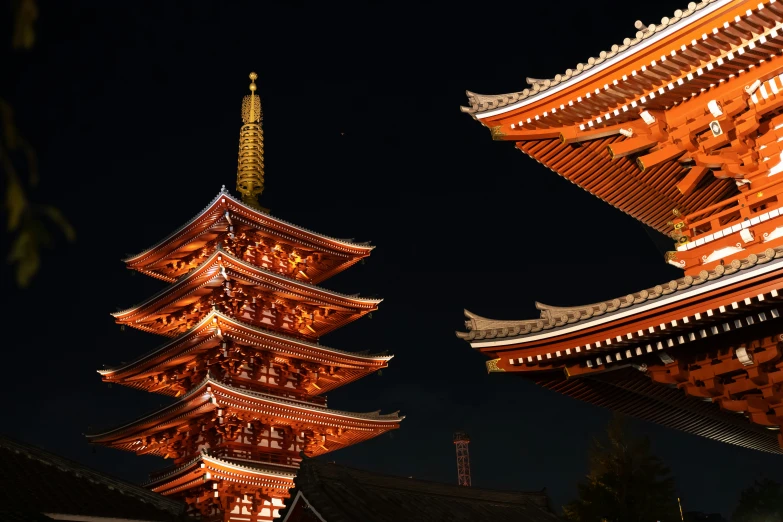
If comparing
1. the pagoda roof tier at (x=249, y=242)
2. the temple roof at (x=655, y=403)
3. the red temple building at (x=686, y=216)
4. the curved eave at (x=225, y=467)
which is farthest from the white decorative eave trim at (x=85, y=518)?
the pagoda roof tier at (x=249, y=242)

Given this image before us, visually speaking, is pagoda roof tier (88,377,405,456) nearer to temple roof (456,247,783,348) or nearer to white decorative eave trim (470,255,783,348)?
temple roof (456,247,783,348)

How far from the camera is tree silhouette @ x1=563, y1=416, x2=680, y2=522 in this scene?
29.0 metres

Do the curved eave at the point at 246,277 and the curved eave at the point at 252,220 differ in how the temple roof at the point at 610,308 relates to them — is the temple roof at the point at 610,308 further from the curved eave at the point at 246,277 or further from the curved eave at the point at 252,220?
the curved eave at the point at 252,220

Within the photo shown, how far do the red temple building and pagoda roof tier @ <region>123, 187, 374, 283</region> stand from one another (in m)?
18.5

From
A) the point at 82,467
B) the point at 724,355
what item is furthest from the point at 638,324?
the point at 82,467

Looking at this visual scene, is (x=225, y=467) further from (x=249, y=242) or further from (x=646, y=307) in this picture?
(x=646, y=307)

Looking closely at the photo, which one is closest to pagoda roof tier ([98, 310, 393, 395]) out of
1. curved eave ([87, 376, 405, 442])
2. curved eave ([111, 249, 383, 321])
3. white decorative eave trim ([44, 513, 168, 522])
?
curved eave ([87, 376, 405, 442])

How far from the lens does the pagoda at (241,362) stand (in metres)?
26.8

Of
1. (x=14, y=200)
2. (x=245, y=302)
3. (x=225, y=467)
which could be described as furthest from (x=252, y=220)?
(x=14, y=200)

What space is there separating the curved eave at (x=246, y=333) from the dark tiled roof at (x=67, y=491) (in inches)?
530

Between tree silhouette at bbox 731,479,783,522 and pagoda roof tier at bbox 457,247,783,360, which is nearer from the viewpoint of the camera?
pagoda roof tier at bbox 457,247,783,360

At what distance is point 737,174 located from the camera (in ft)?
39.2

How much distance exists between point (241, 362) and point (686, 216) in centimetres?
2081

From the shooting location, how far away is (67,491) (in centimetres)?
1300
